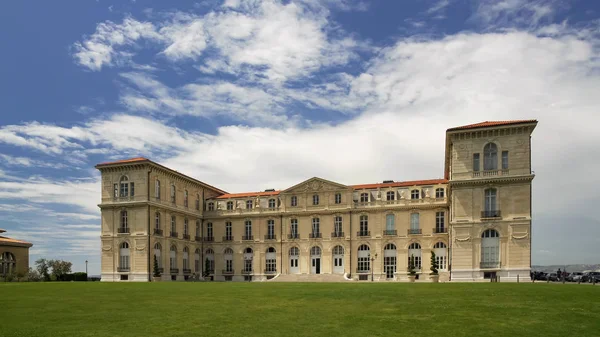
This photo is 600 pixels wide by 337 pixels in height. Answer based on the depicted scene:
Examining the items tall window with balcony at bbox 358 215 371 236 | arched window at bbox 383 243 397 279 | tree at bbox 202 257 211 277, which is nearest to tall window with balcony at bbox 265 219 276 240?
tree at bbox 202 257 211 277

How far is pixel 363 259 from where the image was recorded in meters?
64.1

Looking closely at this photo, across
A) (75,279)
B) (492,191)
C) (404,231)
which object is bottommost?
(75,279)

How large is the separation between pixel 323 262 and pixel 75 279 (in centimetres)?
3120

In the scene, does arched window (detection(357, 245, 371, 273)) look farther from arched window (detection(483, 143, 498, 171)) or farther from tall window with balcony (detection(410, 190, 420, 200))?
arched window (detection(483, 143, 498, 171))

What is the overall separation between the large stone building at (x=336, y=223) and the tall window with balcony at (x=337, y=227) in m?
0.13

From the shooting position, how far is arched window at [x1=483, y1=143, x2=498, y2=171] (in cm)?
5175

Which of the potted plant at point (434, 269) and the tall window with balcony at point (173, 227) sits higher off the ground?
the tall window with balcony at point (173, 227)

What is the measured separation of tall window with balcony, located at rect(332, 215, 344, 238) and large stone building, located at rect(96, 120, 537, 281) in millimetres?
130

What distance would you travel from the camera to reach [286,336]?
48.9 feet

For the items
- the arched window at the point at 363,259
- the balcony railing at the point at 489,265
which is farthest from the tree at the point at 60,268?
the balcony railing at the point at 489,265

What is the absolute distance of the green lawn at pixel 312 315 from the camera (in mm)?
15922

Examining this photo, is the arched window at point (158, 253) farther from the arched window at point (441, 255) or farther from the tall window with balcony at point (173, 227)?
the arched window at point (441, 255)

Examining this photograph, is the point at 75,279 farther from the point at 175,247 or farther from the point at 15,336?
the point at 15,336

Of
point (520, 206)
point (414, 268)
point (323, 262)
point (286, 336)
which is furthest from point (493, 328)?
point (323, 262)
